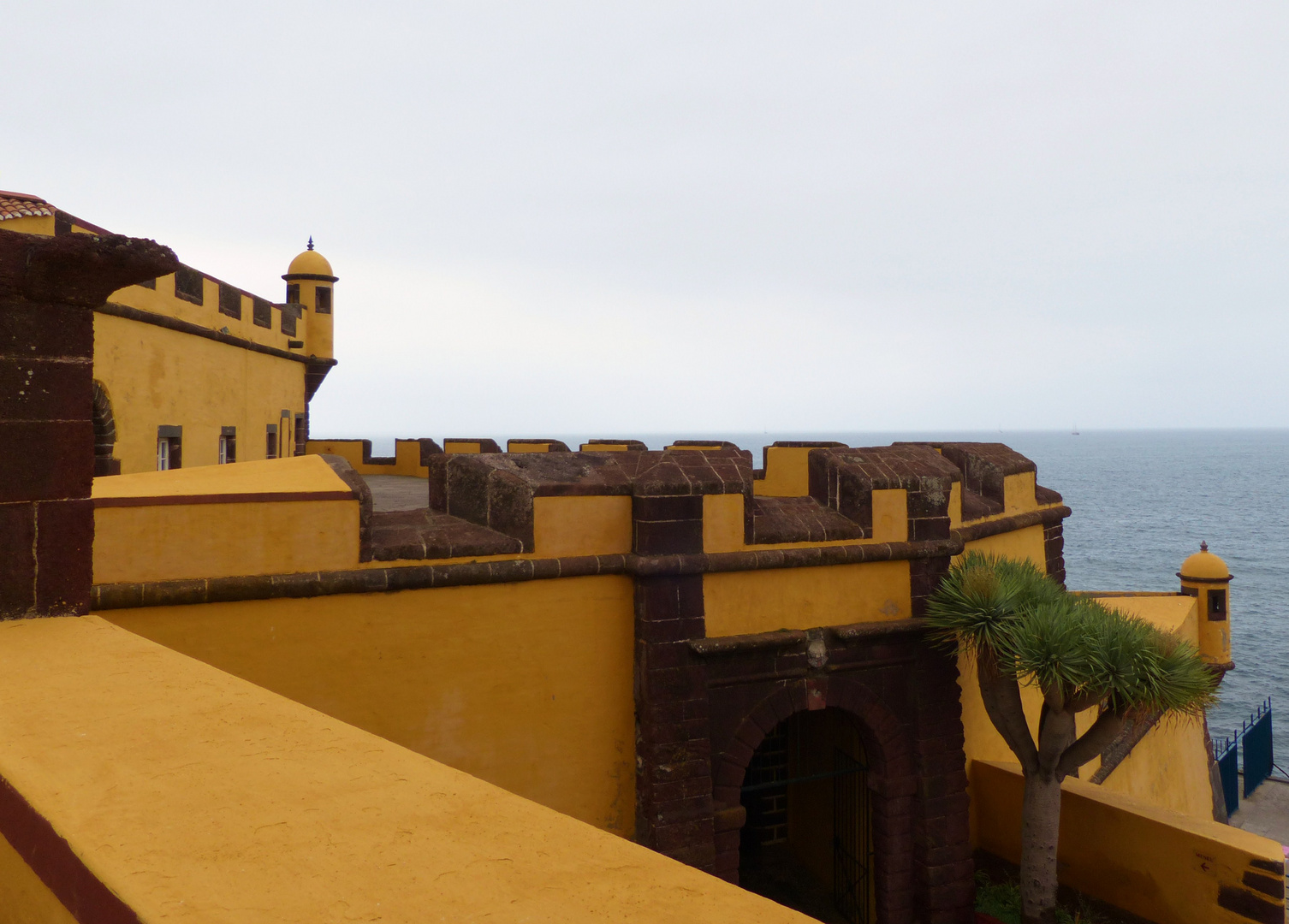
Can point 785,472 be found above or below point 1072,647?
above

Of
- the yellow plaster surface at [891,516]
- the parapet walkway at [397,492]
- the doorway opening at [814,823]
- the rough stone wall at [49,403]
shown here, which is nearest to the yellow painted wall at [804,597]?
the yellow plaster surface at [891,516]

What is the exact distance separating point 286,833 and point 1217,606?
21.4m

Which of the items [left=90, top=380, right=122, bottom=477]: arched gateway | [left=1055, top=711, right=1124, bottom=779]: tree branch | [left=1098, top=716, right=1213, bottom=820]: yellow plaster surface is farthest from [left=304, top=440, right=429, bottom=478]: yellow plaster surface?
[left=1098, top=716, right=1213, bottom=820]: yellow plaster surface

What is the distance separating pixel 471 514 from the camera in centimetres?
805

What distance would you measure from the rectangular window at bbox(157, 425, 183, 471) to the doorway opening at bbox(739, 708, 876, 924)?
991 centimetres

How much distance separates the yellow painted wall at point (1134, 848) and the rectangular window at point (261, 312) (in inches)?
601

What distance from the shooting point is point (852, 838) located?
10.3 m

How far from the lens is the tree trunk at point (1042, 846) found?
29.5ft

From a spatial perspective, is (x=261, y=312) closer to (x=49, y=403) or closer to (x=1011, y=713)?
(x=49, y=403)

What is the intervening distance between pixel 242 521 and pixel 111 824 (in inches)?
201

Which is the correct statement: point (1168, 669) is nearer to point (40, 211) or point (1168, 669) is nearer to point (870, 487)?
point (870, 487)

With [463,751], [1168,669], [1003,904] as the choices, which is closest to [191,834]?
[463,751]

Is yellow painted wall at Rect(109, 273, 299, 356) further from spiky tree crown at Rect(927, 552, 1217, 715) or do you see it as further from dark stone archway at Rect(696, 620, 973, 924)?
spiky tree crown at Rect(927, 552, 1217, 715)

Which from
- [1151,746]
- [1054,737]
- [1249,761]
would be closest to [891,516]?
[1054,737]
